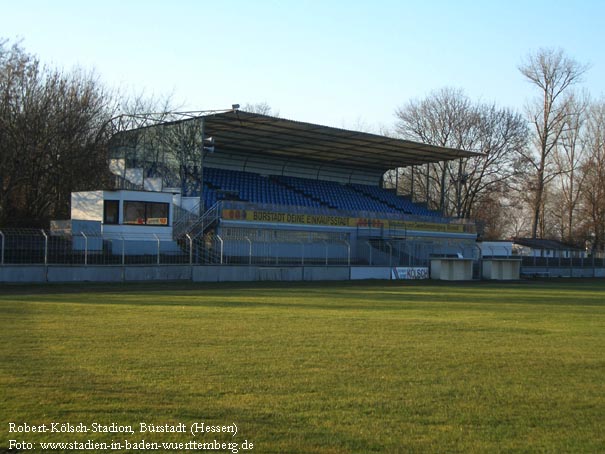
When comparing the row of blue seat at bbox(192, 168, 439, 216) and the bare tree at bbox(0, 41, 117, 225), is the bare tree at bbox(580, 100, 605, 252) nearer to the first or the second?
the row of blue seat at bbox(192, 168, 439, 216)

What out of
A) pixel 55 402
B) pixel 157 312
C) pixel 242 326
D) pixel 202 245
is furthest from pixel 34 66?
pixel 55 402

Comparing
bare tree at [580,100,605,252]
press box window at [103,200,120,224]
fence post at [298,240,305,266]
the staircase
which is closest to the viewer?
the staircase

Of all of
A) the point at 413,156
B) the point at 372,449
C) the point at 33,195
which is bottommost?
the point at 372,449

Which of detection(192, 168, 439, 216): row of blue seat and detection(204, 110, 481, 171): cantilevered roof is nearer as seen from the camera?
detection(204, 110, 481, 171): cantilevered roof

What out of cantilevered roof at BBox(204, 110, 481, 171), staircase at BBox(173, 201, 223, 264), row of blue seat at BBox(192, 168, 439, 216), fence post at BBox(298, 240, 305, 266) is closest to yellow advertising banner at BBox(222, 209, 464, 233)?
staircase at BBox(173, 201, 223, 264)

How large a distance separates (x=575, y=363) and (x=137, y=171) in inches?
1522

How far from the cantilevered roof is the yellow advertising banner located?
19.2 feet

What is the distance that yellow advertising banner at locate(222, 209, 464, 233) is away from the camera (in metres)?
44.9

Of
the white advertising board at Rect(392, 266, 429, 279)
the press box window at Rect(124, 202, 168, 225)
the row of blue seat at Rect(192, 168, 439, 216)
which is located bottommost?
the white advertising board at Rect(392, 266, 429, 279)

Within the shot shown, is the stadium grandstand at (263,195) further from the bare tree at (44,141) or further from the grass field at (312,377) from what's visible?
the grass field at (312,377)

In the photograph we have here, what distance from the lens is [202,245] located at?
120 ft

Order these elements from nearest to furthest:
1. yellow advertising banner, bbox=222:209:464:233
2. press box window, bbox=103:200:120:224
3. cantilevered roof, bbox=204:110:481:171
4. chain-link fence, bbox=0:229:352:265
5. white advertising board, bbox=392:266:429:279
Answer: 1. chain-link fence, bbox=0:229:352:265
2. press box window, bbox=103:200:120:224
3. white advertising board, bbox=392:266:429:279
4. yellow advertising banner, bbox=222:209:464:233
5. cantilevered roof, bbox=204:110:481:171

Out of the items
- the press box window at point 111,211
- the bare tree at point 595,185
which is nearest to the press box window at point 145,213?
the press box window at point 111,211

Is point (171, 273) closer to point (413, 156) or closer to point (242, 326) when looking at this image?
point (242, 326)
